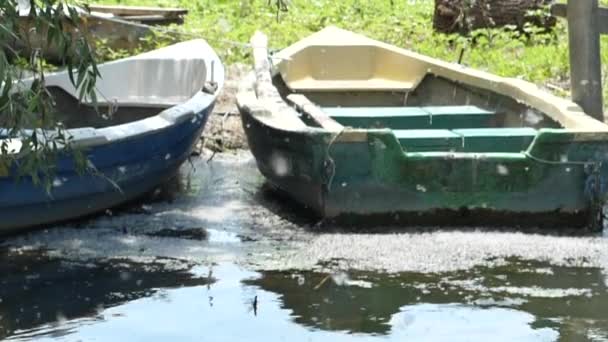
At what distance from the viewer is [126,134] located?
7688 mm

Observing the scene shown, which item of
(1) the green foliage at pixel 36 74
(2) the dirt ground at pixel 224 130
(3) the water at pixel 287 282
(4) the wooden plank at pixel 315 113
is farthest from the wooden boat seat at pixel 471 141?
(1) the green foliage at pixel 36 74

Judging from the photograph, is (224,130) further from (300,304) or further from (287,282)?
(300,304)

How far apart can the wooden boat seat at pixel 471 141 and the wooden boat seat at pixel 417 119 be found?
0.68m

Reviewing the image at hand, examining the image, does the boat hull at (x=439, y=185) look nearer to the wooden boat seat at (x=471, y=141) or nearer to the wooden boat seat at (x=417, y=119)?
the wooden boat seat at (x=471, y=141)

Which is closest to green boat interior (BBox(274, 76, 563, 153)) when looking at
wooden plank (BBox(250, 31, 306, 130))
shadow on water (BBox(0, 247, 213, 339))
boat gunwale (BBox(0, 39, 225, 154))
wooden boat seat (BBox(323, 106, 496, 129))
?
wooden boat seat (BBox(323, 106, 496, 129))

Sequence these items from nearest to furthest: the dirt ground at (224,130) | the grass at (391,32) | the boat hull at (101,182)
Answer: the boat hull at (101,182) → the dirt ground at (224,130) → the grass at (391,32)

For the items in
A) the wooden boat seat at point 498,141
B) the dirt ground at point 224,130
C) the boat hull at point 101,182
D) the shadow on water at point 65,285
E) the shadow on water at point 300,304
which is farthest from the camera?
the dirt ground at point 224,130

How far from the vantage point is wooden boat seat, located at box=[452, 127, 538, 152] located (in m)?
7.98

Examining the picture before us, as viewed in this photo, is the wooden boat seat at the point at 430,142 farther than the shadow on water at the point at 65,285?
Yes

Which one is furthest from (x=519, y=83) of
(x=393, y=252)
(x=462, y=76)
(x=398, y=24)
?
(x=398, y=24)

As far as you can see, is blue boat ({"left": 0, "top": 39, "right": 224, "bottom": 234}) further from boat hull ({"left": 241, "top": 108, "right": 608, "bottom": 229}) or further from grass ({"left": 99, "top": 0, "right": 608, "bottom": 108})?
boat hull ({"left": 241, "top": 108, "right": 608, "bottom": 229})

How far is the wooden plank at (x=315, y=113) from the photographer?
Result: 24.7 ft

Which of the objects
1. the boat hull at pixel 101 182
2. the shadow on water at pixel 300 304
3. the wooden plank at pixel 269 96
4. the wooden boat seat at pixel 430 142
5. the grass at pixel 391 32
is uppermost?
the grass at pixel 391 32

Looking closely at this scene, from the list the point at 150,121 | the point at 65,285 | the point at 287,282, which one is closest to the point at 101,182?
the point at 150,121
